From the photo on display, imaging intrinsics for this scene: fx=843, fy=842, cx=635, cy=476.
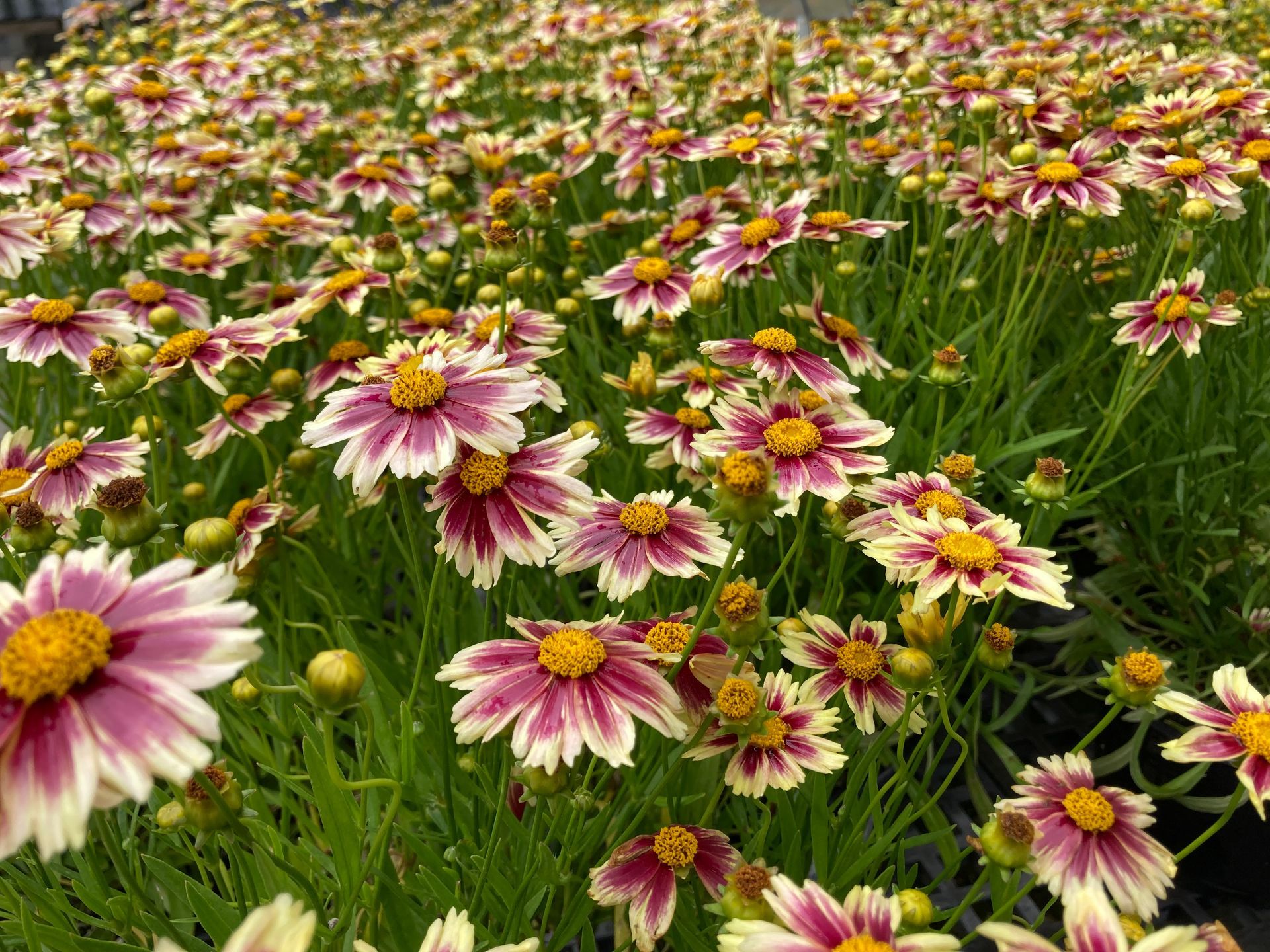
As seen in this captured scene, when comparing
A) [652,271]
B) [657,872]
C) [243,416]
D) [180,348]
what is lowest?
[657,872]

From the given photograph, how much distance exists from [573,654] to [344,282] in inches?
45.1

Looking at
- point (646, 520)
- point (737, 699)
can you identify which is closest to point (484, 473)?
point (646, 520)

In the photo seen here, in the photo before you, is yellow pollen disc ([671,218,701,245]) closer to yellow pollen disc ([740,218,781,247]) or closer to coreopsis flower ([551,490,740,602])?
yellow pollen disc ([740,218,781,247])

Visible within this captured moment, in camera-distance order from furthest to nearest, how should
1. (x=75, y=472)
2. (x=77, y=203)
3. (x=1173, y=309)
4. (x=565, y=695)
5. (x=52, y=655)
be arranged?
(x=77, y=203) < (x=1173, y=309) < (x=75, y=472) < (x=565, y=695) < (x=52, y=655)

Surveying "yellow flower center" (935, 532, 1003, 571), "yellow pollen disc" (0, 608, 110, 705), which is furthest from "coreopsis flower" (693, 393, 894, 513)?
"yellow pollen disc" (0, 608, 110, 705)

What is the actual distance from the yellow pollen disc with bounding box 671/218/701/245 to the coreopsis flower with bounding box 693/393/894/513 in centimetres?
84

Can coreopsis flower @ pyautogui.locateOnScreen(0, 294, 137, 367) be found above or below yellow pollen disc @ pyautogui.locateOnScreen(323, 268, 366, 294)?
above

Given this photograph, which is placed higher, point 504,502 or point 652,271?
point 504,502

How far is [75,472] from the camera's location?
1189 millimetres

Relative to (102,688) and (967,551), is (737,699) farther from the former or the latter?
(102,688)

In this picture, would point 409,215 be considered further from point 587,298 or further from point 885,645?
point 885,645

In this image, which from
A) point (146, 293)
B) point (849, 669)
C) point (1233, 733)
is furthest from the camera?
point (146, 293)

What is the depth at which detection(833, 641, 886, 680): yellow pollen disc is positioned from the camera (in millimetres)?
981

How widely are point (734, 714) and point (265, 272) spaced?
262 cm
